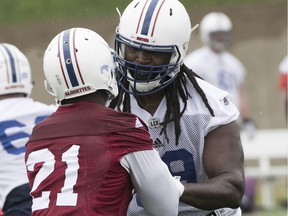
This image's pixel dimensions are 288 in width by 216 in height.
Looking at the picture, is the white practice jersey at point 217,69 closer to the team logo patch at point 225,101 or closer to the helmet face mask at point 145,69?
the team logo patch at point 225,101

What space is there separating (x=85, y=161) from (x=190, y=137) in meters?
0.84

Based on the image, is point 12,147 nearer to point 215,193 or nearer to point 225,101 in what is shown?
point 225,101

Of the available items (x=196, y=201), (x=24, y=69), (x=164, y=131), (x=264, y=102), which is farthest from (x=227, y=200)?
(x=264, y=102)

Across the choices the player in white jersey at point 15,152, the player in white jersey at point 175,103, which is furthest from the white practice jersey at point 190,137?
the player in white jersey at point 15,152

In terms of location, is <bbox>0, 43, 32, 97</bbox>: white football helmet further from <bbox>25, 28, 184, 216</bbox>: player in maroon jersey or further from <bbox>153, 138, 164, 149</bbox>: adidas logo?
<bbox>25, 28, 184, 216</bbox>: player in maroon jersey

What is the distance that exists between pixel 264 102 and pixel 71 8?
4.58 meters

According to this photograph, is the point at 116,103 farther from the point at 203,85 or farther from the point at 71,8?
the point at 71,8

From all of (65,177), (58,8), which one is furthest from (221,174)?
(58,8)

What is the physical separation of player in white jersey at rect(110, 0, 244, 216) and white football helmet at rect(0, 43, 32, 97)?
1.76 m

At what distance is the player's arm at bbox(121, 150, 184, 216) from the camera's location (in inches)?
159

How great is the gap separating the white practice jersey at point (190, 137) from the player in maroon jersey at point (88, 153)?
1.66 ft

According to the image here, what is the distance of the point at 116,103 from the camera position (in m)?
4.89

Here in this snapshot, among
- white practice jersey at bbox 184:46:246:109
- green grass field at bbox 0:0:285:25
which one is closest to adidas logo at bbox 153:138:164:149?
white practice jersey at bbox 184:46:246:109

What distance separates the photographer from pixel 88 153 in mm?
4027
